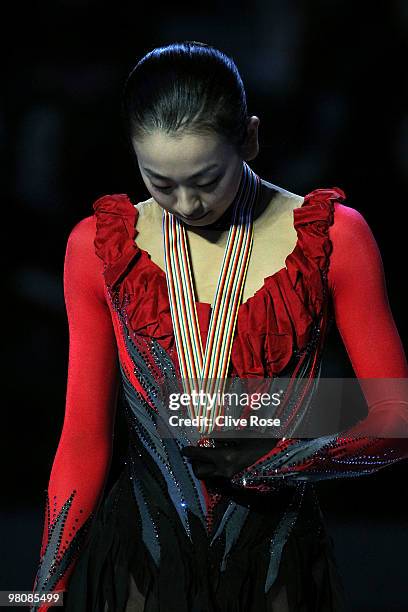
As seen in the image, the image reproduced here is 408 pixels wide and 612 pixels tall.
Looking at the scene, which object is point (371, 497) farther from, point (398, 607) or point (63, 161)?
point (63, 161)

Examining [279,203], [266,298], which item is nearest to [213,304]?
[266,298]

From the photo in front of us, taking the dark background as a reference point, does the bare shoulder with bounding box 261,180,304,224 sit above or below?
below

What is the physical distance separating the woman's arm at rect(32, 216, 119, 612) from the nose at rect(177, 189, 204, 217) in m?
0.20

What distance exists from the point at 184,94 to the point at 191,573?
60cm

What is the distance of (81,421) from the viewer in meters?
1.52

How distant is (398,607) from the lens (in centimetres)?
260

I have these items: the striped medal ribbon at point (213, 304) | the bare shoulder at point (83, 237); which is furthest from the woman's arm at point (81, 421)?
the striped medal ribbon at point (213, 304)

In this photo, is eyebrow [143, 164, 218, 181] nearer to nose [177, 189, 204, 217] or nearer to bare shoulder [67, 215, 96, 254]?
nose [177, 189, 204, 217]

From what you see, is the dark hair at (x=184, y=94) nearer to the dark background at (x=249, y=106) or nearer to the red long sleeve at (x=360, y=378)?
the red long sleeve at (x=360, y=378)

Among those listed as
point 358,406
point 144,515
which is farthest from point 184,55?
point 358,406

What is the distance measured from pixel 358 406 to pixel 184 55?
0.91 metres

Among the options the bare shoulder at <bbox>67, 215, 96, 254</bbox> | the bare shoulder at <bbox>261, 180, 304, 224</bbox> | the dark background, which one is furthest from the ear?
the dark background

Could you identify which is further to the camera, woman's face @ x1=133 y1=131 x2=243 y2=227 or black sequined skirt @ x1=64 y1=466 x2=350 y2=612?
black sequined skirt @ x1=64 y1=466 x2=350 y2=612

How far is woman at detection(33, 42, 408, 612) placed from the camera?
1.37 metres
